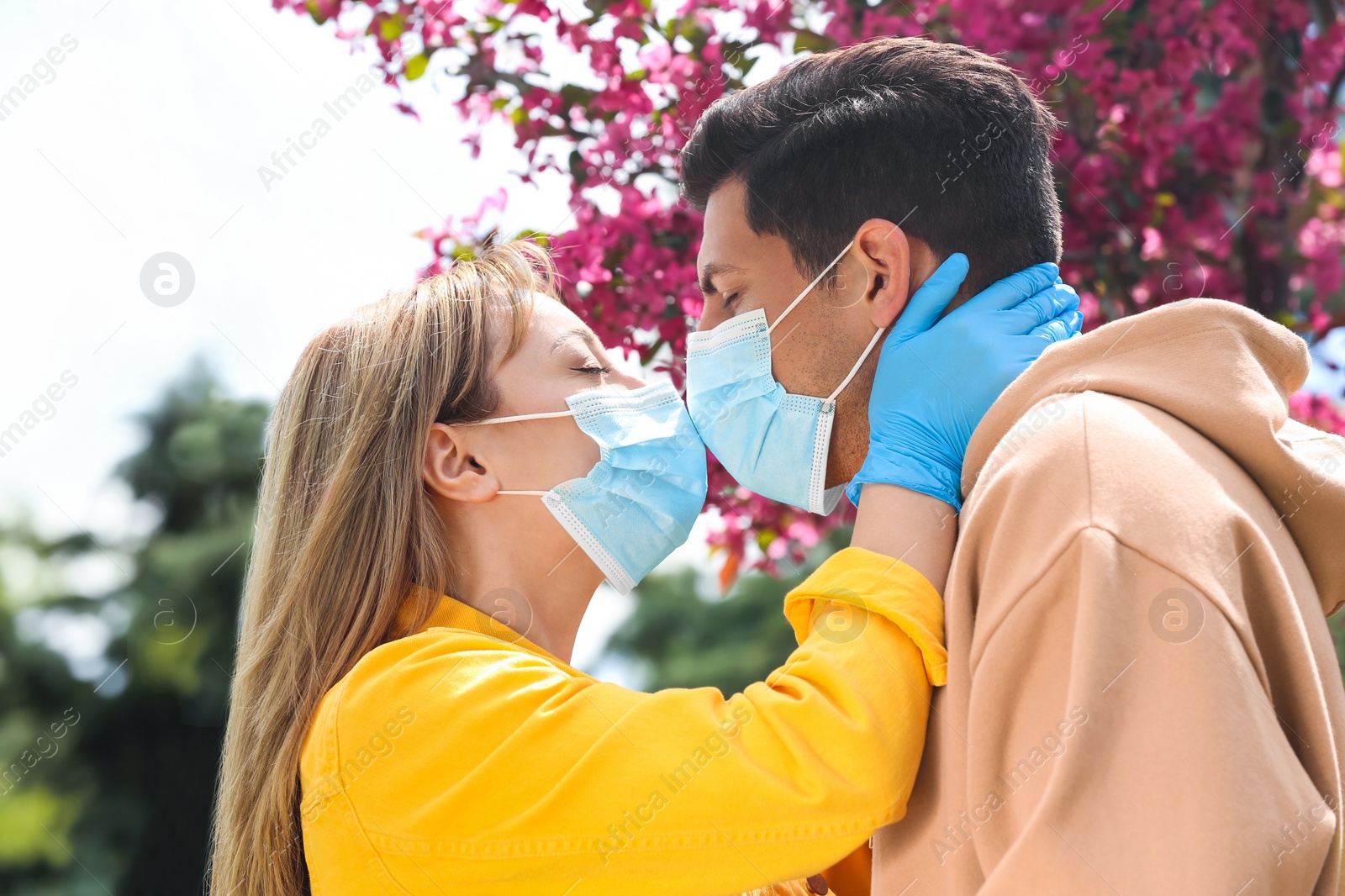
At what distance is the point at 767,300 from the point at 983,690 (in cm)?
105

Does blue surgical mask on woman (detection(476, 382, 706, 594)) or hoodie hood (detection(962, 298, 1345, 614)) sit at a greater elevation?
blue surgical mask on woman (detection(476, 382, 706, 594))

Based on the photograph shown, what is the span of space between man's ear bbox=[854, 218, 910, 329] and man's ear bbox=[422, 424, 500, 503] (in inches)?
35.4

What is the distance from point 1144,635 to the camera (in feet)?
4.22

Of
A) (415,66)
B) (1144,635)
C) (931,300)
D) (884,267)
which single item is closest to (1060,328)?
(931,300)

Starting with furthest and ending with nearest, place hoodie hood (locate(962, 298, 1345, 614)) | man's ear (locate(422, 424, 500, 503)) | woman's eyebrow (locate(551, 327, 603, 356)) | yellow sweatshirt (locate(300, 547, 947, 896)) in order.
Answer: woman's eyebrow (locate(551, 327, 603, 356)) < man's ear (locate(422, 424, 500, 503)) < yellow sweatshirt (locate(300, 547, 947, 896)) < hoodie hood (locate(962, 298, 1345, 614))

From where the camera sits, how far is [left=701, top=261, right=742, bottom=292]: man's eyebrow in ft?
7.38

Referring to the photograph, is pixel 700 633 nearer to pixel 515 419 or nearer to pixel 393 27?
pixel 393 27

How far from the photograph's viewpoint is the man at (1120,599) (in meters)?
1.22

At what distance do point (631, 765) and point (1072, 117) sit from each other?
96.3 inches

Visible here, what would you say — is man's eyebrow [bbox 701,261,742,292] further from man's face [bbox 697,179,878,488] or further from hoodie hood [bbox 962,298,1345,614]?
hoodie hood [bbox 962,298,1345,614]

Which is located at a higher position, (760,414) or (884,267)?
(884,267)

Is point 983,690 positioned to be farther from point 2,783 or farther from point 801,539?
point 2,783

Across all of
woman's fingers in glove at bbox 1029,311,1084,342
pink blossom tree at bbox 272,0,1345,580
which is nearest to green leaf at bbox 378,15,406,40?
pink blossom tree at bbox 272,0,1345,580

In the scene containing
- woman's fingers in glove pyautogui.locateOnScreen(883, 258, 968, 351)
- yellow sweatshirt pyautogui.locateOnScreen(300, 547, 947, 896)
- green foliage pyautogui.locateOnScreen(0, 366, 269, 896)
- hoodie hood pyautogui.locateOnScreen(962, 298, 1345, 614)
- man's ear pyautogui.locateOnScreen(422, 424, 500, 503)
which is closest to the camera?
hoodie hood pyautogui.locateOnScreen(962, 298, 1345, 614)
